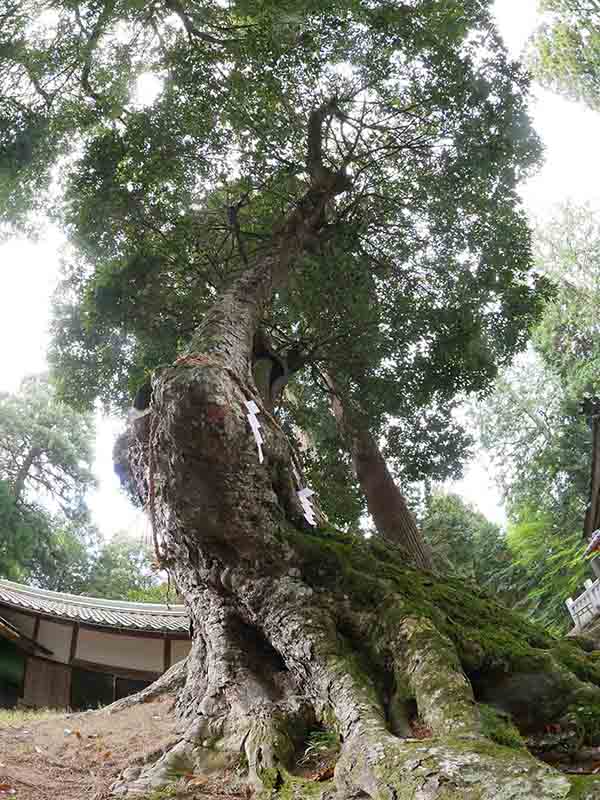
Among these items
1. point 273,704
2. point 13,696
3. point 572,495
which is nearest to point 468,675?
point 273,704

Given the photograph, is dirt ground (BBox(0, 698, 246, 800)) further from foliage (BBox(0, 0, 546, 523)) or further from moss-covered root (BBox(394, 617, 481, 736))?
foliage (BBox(0, 0, 546, 523))

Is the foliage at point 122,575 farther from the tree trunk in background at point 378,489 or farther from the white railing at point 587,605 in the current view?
the white railing at point 587,605

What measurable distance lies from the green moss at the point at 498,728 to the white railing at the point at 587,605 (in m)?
7.08

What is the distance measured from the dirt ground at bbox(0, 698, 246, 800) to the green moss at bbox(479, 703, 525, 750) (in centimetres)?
142

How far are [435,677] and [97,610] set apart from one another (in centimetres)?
1249

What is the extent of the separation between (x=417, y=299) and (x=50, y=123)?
21.1 ft

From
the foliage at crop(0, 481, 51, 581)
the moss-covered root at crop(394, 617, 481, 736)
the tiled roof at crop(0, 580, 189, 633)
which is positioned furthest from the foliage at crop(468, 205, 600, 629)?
the foliage at crop(0, 481, 51, 581)

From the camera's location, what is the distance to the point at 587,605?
33.9ft

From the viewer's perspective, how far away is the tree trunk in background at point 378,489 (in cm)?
863

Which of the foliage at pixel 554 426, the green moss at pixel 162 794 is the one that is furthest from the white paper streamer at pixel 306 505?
the foliage at pixel 554 426

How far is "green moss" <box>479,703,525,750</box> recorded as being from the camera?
3.01 metres

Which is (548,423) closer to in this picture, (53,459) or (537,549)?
(537,549)

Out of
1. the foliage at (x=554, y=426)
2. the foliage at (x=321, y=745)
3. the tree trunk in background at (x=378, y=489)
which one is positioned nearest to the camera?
the foliage at (x=321, y=745)

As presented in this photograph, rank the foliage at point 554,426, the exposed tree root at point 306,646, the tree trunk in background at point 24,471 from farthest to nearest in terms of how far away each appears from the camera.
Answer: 1. the tree trunk in background at point 24,471
2. the foliage at point 554,426
3. the exposed tree root at point 306,646
